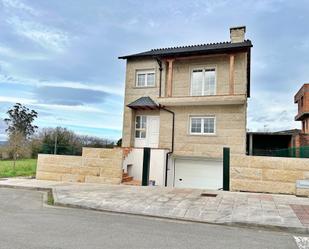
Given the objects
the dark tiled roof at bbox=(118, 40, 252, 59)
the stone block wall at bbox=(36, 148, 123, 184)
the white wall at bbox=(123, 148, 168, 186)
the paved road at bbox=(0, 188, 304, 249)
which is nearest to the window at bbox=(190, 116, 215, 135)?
the white wall at bbox=(123, 148, 168, 186)

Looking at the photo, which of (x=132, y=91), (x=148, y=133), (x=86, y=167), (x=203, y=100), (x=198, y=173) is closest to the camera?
(x=86, y=167)

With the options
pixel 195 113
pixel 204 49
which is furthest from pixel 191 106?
pixel 204 49

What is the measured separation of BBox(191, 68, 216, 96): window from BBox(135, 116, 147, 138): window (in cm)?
384

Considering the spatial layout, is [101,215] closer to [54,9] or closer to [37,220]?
[37,220]

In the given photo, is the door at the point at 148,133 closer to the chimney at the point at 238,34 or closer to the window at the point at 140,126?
the window at the point at 140,126

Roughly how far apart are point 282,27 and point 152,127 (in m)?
9.94

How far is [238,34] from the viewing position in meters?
19.3

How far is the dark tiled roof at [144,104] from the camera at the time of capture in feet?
61.0

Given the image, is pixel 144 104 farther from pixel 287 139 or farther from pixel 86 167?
pixel 287 139

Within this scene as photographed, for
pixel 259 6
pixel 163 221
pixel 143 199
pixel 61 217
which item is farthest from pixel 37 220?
pixel 259 6

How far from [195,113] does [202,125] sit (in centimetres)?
87

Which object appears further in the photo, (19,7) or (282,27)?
(282,27)

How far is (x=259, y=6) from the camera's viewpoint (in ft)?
37.2

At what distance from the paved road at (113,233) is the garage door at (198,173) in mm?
10917
